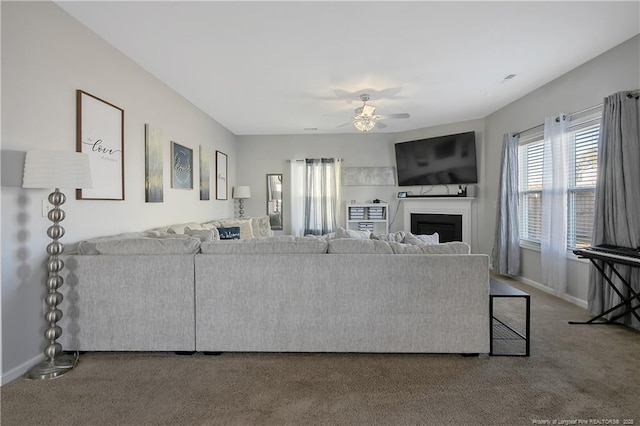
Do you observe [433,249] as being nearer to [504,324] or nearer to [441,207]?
[504,324]

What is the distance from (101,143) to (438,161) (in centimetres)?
540

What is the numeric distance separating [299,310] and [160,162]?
8.47ft

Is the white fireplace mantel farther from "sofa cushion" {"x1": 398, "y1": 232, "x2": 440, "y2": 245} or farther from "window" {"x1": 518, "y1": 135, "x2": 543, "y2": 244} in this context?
"sofa cushion" {"x1": 398, "y1": 232, "x2": 440, "y2": 245}

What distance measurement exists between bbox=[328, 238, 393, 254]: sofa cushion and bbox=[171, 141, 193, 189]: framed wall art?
270 cm

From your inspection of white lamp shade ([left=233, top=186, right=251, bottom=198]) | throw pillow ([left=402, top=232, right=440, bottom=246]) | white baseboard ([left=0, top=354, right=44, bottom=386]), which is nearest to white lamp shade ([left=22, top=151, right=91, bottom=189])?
white baseboard ([left=0, top=354, right=44, bottom=386])

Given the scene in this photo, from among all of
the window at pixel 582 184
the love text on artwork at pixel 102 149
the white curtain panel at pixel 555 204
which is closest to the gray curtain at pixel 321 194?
the white curtain panel at pixel 555 204

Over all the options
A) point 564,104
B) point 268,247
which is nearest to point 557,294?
A: point 564,104

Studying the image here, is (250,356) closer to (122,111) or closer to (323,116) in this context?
(122,111)

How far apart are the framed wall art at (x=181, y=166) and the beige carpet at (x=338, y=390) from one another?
2379 mm

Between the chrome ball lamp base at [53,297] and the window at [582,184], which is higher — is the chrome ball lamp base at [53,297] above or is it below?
below

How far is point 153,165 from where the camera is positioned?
369 centimetres

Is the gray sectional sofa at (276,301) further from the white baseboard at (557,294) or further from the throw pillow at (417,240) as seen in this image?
the white baseboard at (557,294)

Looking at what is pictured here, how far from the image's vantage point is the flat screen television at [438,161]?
590 centimetres

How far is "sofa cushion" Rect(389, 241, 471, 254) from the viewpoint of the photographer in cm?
247
